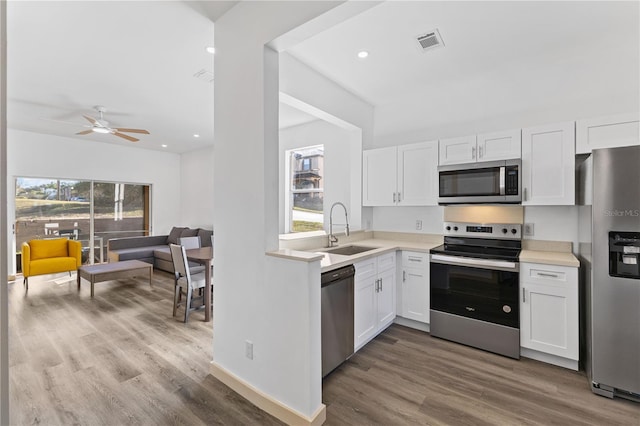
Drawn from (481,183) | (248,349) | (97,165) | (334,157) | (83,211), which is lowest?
(248,349)

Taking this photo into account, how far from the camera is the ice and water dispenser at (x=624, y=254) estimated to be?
1921 millimetres

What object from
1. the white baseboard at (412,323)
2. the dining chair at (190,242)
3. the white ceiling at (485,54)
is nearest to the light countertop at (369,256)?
the white baseboard at (412,323)

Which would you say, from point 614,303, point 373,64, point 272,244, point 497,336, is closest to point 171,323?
point 272,244

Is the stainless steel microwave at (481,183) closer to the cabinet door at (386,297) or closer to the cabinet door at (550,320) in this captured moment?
the cabinet door at (550,320)

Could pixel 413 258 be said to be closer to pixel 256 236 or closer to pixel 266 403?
pixel 256 236

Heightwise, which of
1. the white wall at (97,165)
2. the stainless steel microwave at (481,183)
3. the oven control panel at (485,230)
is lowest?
the oven control panel at (485,230)

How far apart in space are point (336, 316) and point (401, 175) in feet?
6.53

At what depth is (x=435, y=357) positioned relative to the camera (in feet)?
8.45

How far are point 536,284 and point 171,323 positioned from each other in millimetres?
3755

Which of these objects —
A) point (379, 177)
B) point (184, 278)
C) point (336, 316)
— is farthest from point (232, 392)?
point (379, 177)

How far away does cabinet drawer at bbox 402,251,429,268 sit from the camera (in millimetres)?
3056

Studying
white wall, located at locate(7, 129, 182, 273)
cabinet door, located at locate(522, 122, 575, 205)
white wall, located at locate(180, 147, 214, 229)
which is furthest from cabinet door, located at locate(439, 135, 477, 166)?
white wall, located at locate(7, 129, 182, 273)

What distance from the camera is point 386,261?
302cm

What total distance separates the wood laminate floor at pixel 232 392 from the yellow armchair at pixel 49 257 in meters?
1.88
